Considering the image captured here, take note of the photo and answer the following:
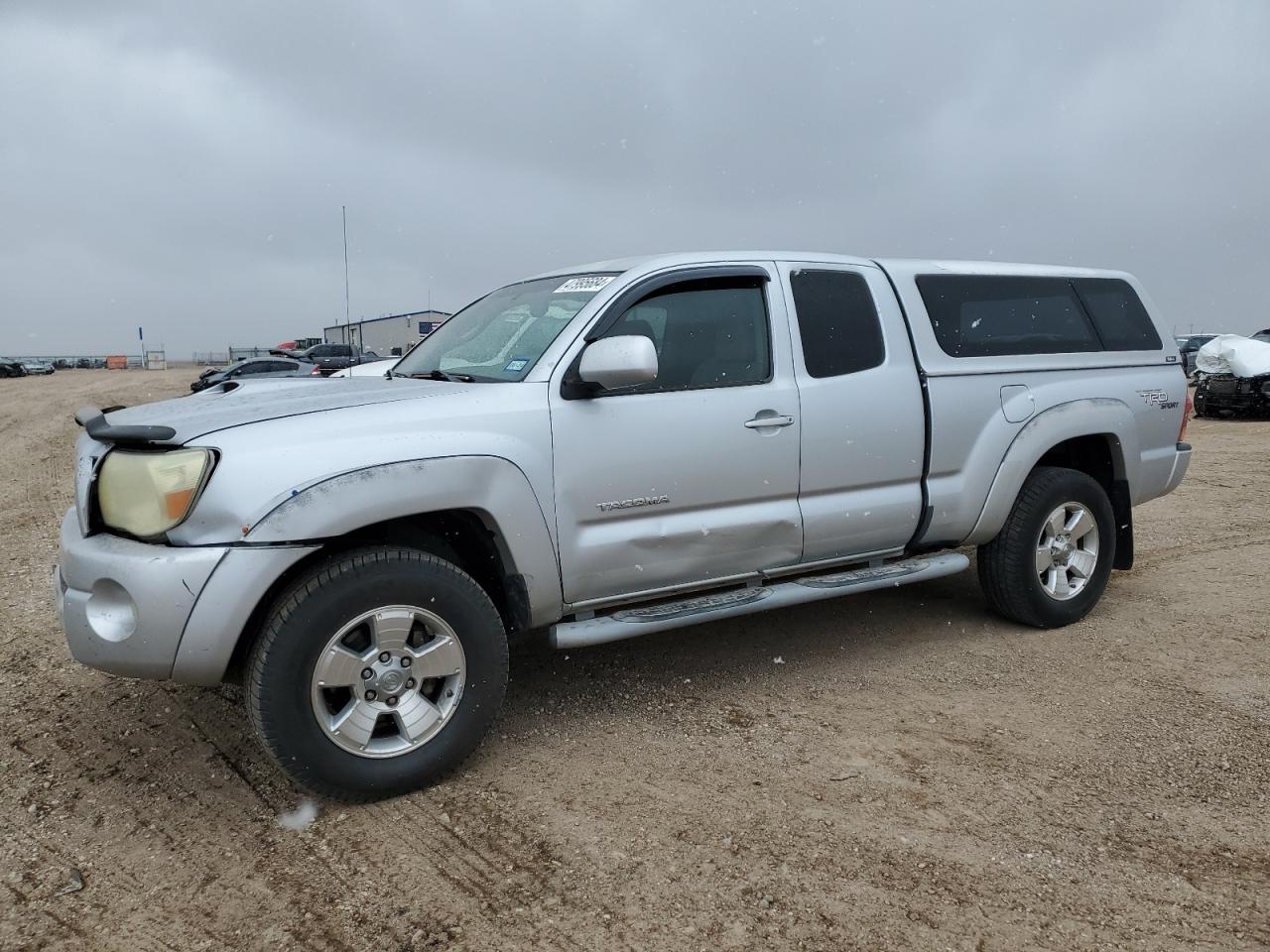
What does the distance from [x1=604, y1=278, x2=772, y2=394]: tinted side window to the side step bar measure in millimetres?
852

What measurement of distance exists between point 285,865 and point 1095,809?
2.53 metres

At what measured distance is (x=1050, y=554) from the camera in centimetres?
475

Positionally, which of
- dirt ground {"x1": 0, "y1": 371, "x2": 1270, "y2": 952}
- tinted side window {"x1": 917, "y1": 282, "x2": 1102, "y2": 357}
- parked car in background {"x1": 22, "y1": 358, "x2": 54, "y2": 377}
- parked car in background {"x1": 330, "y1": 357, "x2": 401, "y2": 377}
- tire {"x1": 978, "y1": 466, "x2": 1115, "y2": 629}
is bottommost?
dirt ground {"x1": 0, "y1": 371, "x2": 1270, "y2": 952}

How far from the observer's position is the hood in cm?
298

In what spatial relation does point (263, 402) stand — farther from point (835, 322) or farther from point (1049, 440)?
point (1049, 440)

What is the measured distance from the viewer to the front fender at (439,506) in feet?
9.25

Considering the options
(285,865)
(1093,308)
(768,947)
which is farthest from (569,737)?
(1093,308)

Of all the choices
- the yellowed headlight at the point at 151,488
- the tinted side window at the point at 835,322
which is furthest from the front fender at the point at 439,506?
the tinted side window at the point at 835,322

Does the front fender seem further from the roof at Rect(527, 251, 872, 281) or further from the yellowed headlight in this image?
the roof at Rect(527, 251, 872, 281)

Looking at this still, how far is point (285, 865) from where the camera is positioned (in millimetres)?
2703

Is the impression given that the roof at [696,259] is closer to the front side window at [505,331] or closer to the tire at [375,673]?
the front side window at [505,331]

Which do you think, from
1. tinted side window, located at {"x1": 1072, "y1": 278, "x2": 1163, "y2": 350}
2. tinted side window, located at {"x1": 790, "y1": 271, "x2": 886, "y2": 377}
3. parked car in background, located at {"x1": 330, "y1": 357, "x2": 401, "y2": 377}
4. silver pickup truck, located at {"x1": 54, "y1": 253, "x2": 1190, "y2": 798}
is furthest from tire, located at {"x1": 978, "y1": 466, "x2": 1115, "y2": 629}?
parked car in background, located at {"x1": 330, "y1": 357, "x2": 401, "y2": 377}

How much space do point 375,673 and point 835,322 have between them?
2.43 m

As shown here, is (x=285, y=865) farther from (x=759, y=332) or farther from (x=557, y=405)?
(x=759, y=332)
